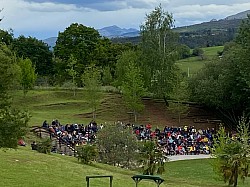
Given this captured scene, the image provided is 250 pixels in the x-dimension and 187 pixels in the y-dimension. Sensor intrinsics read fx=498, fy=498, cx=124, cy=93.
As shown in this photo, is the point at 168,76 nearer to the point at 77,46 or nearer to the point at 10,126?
the point at 77,46

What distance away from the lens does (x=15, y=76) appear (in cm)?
1630

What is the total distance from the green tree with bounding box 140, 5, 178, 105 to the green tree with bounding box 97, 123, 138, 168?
24.6m

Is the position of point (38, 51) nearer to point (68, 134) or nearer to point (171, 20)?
point (171, 20)

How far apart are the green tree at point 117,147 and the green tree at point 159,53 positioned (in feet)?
80.9

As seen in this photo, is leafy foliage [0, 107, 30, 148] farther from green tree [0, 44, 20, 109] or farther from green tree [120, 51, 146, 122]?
green tree [120, 51, 146, 122]

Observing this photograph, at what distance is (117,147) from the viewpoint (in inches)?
1219

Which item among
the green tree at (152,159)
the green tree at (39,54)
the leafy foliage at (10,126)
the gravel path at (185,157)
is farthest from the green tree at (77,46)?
the leafy foliage at (10,126)

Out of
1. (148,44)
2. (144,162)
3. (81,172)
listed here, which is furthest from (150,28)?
(81,172)

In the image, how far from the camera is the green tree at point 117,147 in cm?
3081

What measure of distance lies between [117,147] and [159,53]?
26243mm

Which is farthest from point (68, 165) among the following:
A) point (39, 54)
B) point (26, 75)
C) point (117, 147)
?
point (39, 54)

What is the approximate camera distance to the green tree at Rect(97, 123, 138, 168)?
101 ft

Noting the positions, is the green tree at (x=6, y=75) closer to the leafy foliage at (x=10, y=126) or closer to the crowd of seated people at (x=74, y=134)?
the leafy foliage at (x=10, y=126)

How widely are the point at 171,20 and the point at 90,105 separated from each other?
14.1m
